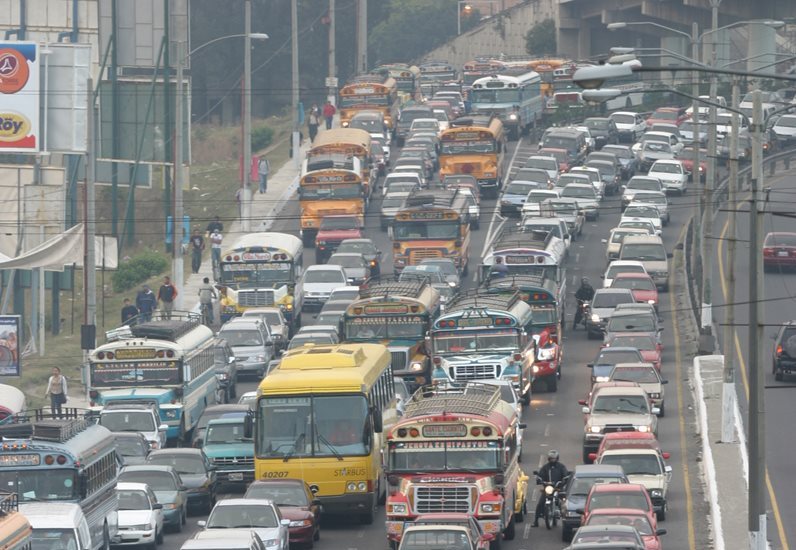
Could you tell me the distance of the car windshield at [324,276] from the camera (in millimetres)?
62250

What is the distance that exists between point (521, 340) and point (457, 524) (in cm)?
1551

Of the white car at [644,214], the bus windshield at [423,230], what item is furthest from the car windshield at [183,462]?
the white car at [644,214]

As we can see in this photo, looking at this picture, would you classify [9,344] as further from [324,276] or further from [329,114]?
[329,114]

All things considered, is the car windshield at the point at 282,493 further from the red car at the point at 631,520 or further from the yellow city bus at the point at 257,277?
the yellow city bus at the point at 257,277

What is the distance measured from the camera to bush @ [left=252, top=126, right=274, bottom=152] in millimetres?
114188

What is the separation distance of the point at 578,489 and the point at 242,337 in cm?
2142

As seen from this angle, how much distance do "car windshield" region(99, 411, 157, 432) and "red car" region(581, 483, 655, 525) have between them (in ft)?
43.5

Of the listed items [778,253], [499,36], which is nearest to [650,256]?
[778,253]

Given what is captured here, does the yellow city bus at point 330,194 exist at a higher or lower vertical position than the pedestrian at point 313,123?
lower

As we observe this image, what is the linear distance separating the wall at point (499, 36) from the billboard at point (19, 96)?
8207 centimetres

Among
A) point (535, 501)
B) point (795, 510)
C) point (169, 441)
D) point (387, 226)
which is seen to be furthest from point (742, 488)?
point (387, 226)

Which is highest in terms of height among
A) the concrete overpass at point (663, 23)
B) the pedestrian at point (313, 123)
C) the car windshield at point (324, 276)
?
the concrete overpass at point (663, 23)

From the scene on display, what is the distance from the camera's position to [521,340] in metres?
45.5

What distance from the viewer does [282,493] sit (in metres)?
33.9
